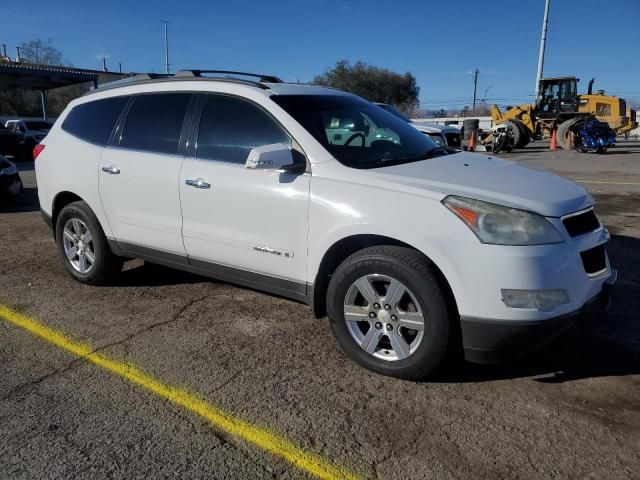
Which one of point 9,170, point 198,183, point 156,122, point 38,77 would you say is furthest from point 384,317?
point 38,77

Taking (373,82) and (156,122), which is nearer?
(156,122)

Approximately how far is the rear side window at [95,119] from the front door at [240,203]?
113 cm

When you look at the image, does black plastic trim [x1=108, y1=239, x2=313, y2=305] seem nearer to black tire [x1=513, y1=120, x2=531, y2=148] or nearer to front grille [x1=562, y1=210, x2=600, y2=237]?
front grille [x1=562, y1=210, x2=600, y2=237]

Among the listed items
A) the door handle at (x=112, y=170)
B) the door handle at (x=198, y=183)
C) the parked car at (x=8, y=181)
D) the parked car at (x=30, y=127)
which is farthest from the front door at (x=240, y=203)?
the parked car at (x=30, y=127)

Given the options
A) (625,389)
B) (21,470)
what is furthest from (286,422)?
(625,389)

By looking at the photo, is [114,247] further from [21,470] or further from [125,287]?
[21,470]

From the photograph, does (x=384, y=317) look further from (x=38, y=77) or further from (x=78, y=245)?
(x=38, y=77)

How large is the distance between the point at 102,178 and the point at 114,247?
23.7 inches

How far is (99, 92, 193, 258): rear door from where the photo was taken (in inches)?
162

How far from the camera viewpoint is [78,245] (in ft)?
16.3

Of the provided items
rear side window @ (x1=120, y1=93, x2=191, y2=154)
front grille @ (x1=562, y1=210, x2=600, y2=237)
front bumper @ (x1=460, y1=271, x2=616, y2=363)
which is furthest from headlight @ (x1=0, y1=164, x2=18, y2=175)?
front grille @ (x1=562, y1=210, x2=600, y2=237)

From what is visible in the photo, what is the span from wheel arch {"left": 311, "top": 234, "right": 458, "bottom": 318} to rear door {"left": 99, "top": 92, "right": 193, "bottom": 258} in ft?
4.20

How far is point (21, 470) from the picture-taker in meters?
2.40

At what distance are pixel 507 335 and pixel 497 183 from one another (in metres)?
0.93
